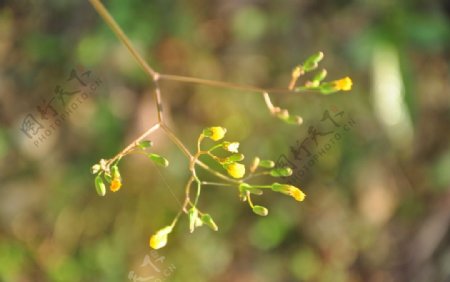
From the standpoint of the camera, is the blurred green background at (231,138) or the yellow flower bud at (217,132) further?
the blurred green background at (231,138)

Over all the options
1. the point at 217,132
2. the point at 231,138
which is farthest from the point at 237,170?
the point at 231,138

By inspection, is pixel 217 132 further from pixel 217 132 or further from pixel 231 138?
pixel 231 138

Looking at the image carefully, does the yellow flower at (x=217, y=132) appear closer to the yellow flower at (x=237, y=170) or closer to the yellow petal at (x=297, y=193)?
the yellow flower at (x=237, y=170)

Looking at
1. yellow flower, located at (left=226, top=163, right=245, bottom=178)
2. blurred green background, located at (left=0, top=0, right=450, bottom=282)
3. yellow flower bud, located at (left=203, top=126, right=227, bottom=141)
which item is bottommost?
blurred green background, located at (left=0, top=0, right=450, bottom=282)

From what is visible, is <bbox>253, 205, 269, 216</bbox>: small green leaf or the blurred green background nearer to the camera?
<bbox>253, 205, 269, 216</bbox>: small green leaf

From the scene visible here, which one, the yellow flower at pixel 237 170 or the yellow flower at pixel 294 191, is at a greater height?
the yellow flower at pixel 237 170

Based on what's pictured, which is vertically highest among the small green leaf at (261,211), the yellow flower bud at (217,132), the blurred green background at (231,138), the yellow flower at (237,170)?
the yellow flower bud at (217,132)

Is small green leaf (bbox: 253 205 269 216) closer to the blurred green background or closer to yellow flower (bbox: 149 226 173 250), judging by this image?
yellow flower (bbox: 149 226 173 250)

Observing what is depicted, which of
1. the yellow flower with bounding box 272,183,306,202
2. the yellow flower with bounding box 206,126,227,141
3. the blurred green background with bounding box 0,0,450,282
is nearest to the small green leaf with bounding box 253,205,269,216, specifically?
the yellow flower with bounding box 272,183,306,202

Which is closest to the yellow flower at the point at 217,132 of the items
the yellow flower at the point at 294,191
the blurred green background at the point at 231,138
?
the yellow flower at the point at 294,191
